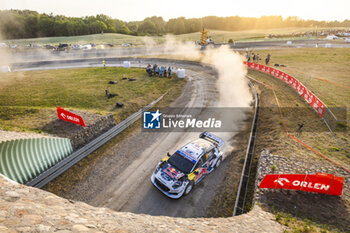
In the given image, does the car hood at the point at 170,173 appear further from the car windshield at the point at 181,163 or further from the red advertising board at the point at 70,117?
the red advertising board at the point at 70,117

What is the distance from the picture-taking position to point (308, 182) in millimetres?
8352

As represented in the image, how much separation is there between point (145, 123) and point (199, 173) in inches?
315

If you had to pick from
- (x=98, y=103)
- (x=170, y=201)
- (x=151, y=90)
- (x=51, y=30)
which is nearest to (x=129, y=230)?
(x=170, y=201)

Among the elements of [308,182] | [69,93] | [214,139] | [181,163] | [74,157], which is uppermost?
[69,93]

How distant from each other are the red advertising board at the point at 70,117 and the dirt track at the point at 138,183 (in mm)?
3173

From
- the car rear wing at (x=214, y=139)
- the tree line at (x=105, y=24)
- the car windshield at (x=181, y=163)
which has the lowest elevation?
the car windshield at (x=181, y=163)

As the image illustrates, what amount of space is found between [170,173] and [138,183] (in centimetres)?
218

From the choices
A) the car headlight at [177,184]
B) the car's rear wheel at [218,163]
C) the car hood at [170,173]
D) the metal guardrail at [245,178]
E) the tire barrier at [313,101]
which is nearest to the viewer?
the metal guardrail at [245,178]

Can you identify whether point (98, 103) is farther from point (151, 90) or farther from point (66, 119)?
point (151, 90)

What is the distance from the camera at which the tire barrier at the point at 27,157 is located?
8.95 meters

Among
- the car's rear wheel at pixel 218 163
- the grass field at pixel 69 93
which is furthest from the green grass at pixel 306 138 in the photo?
the grass field at pixel 69 93

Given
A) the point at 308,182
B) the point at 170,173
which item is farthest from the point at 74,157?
the point at 308,182

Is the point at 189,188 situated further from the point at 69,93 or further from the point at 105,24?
the point at 105,24

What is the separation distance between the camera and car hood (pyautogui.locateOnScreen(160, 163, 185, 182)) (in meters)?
9.35
